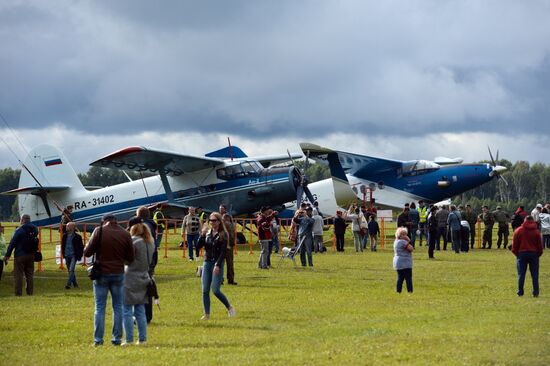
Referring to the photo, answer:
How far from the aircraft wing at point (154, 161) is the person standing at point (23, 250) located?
48.6 feet

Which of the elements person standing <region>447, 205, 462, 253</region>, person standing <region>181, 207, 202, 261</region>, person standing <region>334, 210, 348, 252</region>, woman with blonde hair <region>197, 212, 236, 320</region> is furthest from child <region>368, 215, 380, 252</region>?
woman with blonde hair <region>197, 212, 236, 320</region>

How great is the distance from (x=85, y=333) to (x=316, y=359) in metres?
4.14

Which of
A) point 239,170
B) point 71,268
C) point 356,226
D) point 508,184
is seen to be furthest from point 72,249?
point 508,184

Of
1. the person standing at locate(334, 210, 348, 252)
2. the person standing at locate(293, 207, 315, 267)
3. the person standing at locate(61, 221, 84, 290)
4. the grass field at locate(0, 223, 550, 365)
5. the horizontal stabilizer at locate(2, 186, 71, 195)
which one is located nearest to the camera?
the grass field at locate(0, 223, 550, 365)

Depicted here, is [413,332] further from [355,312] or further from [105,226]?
[105,226]

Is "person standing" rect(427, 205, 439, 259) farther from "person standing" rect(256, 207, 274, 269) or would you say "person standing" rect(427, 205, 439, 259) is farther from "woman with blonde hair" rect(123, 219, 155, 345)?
"woman with blonde hair" rect(123, 219, 155, 345)

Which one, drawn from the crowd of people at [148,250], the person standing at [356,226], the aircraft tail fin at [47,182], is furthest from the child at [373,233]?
the aircraft tail fin at [47,182]

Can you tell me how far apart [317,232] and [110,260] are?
1821 centimetres

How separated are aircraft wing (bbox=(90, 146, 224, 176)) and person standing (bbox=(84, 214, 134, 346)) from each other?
71.9ft

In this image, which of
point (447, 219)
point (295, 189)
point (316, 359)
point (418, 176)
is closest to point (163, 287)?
point (316, 359)

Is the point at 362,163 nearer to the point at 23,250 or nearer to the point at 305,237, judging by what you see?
the point at 305,237

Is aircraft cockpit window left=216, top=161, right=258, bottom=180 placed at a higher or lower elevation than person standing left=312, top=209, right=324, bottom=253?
higher

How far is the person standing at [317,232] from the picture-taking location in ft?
92.5

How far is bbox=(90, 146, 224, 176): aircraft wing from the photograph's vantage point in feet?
111
